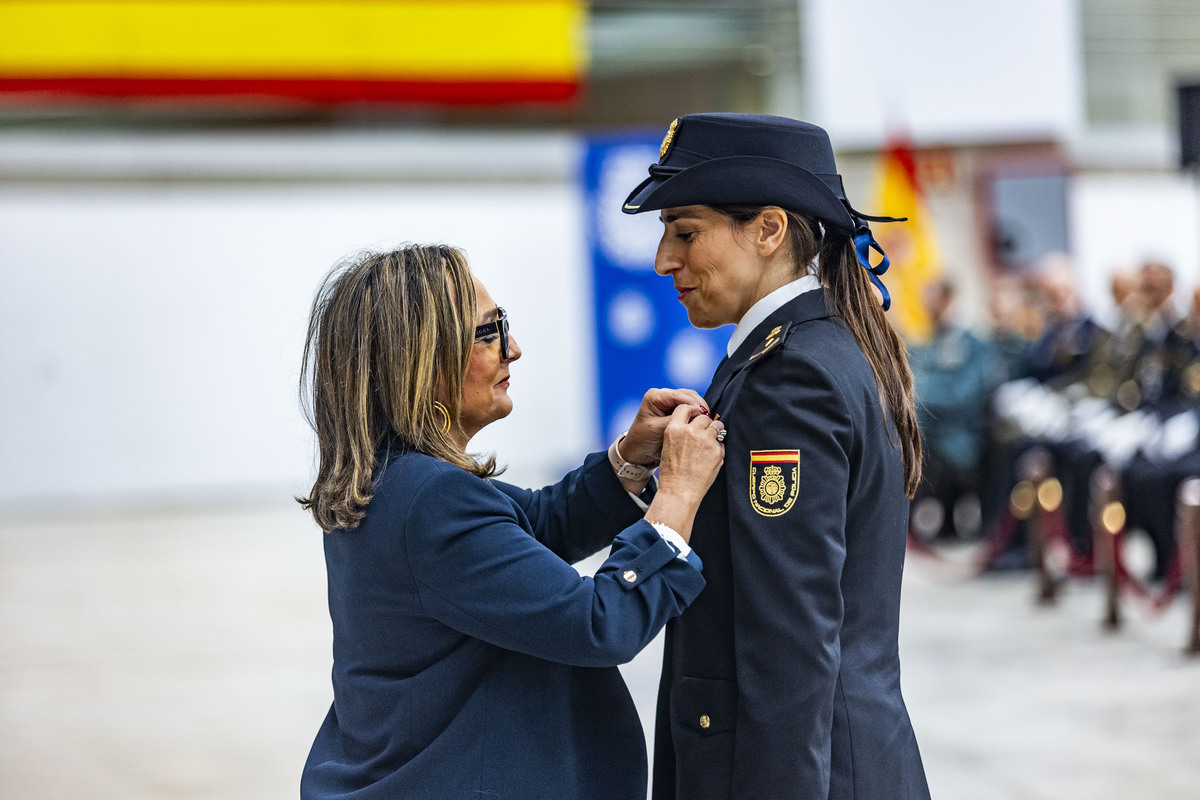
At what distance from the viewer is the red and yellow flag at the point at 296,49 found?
32.8 ft

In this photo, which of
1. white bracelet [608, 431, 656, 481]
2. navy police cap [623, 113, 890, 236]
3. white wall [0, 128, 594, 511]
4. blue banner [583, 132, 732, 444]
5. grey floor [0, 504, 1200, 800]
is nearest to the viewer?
navy police cap [623, 113, 890, 236]

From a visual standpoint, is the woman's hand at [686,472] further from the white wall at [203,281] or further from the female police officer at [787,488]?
the white wall at [203,281]

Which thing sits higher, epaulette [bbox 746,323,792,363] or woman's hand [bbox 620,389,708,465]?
epaulette [bbox 746,323,792,363]

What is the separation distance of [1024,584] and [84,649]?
534cm

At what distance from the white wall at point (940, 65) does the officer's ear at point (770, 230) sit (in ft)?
32.8

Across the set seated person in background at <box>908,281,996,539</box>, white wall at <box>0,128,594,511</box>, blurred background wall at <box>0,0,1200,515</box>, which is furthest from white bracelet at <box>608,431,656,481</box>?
white wall at <box>0,128,594,511</box>

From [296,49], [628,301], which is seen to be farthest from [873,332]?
[296,49]

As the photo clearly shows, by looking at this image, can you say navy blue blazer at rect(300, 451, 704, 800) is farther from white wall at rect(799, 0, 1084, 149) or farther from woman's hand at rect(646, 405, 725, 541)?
white wall at rect(799, 0, 1084, 149)

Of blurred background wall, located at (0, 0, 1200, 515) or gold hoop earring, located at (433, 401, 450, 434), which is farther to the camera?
blurred background wall, located at (0, 0, 1200, 515)

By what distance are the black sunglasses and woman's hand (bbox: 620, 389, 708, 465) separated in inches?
8.6

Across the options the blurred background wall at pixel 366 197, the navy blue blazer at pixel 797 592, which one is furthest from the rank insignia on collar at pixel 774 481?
the blurred background wall at pixel 366 197

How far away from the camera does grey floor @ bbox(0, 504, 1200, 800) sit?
14.4 ft

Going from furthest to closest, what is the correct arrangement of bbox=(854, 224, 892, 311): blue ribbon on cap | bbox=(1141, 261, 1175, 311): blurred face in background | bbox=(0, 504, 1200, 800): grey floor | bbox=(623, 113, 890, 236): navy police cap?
bbox=(1141, 261, 1175, 311): blurred face in background < bbox=(0, 504, 1200, 800): grey floor < bbox=(854, 224, 892, 311): blue ribbon on cap < bbox=(623, 113, 890, 236): navy police cap

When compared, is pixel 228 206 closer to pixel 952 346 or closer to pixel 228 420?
pixel 228 420
